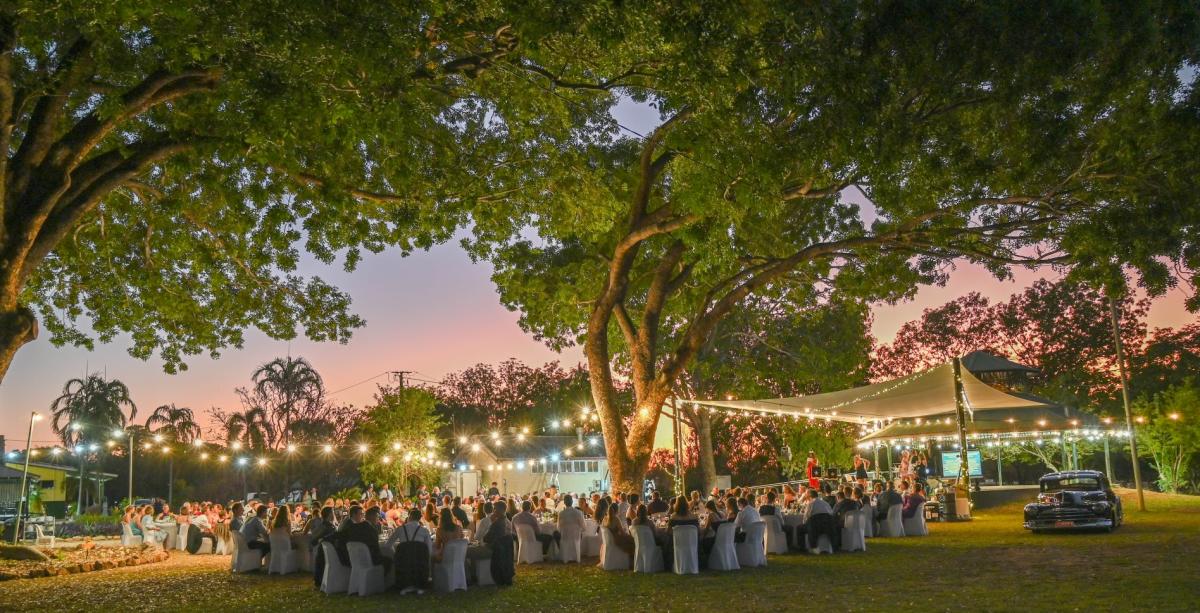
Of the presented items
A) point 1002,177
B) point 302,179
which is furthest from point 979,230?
point 302,179

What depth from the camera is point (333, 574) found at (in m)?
10.7

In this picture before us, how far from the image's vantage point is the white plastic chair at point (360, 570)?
10422mm

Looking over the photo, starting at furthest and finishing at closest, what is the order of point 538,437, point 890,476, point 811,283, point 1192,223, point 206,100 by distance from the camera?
point 538,437, point 890,476, point 811,283, point 1192,223, point 206,100

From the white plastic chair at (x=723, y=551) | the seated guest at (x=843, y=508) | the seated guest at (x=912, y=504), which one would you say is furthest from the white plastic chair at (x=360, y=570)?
the seated guest at (x=912, y=504)

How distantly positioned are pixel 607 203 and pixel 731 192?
6.84 ft

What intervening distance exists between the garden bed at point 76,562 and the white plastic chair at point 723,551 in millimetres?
9562

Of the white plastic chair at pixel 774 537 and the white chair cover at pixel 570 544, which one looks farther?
the white plastic chair at pixel 774 537

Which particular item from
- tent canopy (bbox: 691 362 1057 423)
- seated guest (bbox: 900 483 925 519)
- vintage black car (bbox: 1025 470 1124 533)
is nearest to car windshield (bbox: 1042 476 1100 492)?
vintage black car (bbox: 1025 470 1124 533)

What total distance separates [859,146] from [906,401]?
955 cm

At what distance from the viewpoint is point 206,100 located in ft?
34.8

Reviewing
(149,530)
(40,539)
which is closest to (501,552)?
(149,530)

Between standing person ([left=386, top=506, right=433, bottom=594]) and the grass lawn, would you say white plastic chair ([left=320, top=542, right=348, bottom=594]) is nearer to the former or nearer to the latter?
the grass lawn

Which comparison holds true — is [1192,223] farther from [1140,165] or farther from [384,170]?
[384,170]

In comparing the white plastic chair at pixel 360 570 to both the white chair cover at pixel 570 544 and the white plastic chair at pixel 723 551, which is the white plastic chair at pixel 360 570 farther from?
the white plastic chair at pixel 723 551
